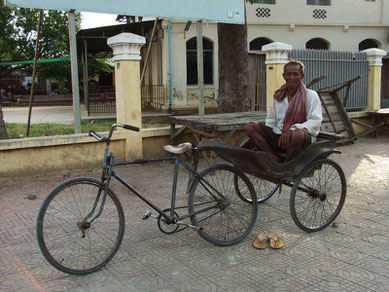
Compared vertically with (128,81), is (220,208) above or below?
below

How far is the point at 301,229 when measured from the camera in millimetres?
4445

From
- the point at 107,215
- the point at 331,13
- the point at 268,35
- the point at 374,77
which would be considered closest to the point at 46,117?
the point at 268,35

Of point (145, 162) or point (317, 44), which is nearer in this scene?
point (145, 162)

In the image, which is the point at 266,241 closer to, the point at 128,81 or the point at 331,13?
the point at 128,81

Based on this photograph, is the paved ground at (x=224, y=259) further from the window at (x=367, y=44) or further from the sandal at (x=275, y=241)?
the window at (x=367, y=44)

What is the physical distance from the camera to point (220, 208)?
4.20 meters

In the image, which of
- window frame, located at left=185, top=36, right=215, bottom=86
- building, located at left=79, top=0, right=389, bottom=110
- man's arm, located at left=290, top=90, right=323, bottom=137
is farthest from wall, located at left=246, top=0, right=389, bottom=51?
man's arm, located at left=290, top=90, right=323, bottom=137

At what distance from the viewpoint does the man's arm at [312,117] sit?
4.31 metres

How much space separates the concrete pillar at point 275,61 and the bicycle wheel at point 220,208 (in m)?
4.99

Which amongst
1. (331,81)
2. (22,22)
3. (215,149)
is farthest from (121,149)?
(22,22)

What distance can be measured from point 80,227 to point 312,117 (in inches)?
98.6

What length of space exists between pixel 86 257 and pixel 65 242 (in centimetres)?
23

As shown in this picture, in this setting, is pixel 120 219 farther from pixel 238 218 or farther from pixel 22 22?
pixel 22 22

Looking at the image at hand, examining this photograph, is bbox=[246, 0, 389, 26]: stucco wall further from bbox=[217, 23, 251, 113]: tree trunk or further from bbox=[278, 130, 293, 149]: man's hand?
bbox=[278, 130, 293, 149]: man's hand
